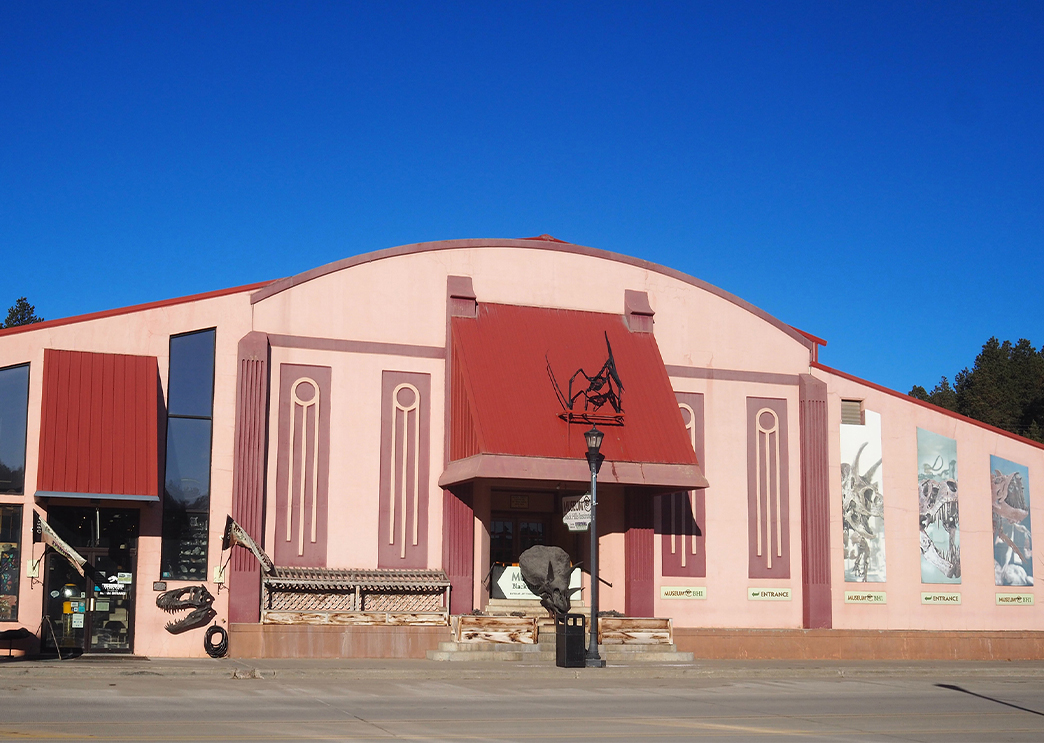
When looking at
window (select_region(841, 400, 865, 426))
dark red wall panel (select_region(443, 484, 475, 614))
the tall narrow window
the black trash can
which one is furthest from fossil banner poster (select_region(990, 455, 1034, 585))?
the tall narrow window

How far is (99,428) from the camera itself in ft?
77.2

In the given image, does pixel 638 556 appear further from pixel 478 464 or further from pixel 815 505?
pixel 478 464

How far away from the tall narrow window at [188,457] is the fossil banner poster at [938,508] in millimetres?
18267

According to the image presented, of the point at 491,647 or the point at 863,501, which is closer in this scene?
the point at 491,647

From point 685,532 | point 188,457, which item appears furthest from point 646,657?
point 188,457

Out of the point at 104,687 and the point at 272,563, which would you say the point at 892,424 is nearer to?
the point at 272,563

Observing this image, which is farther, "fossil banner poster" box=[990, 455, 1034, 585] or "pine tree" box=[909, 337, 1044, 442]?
"pine tree" box=[909, 337, 1044, 442]

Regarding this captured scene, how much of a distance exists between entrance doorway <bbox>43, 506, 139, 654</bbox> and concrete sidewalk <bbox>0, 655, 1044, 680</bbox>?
63 centimetres

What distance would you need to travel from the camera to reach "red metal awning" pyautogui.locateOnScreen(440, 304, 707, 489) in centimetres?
2503

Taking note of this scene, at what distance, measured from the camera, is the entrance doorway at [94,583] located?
77.4 feet

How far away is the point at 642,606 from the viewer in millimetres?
27219

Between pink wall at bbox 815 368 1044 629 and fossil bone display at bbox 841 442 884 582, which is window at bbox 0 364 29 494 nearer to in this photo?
pink wall at bbox 815 368 1044 629

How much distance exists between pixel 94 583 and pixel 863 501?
61.7 feet

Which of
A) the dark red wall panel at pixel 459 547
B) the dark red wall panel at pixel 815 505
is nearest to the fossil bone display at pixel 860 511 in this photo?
the dark red wall panel at pixel 815 505
